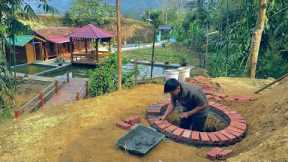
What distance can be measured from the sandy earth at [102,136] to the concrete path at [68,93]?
7099mm

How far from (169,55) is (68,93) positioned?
1436 centimetres

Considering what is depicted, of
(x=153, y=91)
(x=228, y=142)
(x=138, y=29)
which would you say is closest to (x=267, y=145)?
(x=228, y=142)

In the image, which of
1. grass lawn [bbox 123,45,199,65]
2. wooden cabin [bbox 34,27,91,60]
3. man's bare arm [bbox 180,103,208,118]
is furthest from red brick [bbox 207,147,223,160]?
wooden cabin [bbox 34,27,91,60]

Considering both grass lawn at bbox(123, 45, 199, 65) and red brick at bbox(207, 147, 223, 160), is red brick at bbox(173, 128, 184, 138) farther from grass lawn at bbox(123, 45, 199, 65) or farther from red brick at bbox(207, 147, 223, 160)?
grass lawn at bbox(123, 45, 199, 65)

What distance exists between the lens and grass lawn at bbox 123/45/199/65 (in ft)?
78.4

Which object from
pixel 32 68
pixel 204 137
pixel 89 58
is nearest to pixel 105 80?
pixel 204 137

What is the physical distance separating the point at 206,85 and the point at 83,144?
11.6ft

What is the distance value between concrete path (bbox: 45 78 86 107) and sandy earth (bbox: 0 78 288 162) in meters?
7.10

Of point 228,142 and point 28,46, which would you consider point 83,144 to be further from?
point 28,46

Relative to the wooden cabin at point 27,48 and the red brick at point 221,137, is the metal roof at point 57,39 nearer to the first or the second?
the wooden cabin at point 27,48

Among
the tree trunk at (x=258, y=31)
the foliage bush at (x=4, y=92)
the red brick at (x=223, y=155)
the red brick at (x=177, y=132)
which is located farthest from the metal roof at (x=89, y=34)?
the red brick at (x=223, y=155)

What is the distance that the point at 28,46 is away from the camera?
22.3 m

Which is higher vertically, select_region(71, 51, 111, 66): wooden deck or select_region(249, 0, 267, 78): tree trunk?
select_region(249, 0, 267, 78): tree trunk

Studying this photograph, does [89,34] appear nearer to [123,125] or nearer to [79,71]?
[79,71]
